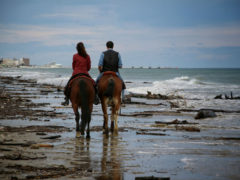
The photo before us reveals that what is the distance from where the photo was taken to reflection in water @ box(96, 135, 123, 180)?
5.61 meters

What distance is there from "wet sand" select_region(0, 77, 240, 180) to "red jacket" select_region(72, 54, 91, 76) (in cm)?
169

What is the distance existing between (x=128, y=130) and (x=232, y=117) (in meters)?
5.40

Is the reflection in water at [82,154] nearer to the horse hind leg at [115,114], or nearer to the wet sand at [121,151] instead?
the wet sand at [121,151]

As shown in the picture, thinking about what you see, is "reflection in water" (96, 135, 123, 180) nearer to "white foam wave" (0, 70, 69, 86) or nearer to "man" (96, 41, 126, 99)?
"man" (96, 41, 126, 99)

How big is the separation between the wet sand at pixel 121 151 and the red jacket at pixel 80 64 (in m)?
1.69

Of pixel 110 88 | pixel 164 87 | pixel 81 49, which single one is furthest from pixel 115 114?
pixel 164 87

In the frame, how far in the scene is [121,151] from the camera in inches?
309

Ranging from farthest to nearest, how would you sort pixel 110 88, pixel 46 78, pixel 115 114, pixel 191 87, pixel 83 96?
pixel 46 78
pixel 191 87
pixel 115 114
pixel 110 88
pixel 83 96

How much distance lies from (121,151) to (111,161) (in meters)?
1.13

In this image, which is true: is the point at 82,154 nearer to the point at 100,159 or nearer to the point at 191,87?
the point at 100,159

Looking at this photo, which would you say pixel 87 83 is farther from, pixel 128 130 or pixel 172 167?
pixel 172 167

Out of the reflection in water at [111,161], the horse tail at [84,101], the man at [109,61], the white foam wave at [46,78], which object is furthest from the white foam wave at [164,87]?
the reflection in water at [111,161]

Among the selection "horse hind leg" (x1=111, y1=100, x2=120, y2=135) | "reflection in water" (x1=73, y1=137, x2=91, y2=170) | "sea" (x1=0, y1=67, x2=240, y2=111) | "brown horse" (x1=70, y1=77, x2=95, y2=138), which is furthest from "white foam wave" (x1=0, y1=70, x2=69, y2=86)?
"reflection in water" (x1=73, y1=137, x2=91, y2=170)

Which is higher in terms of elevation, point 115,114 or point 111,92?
point 111,92
